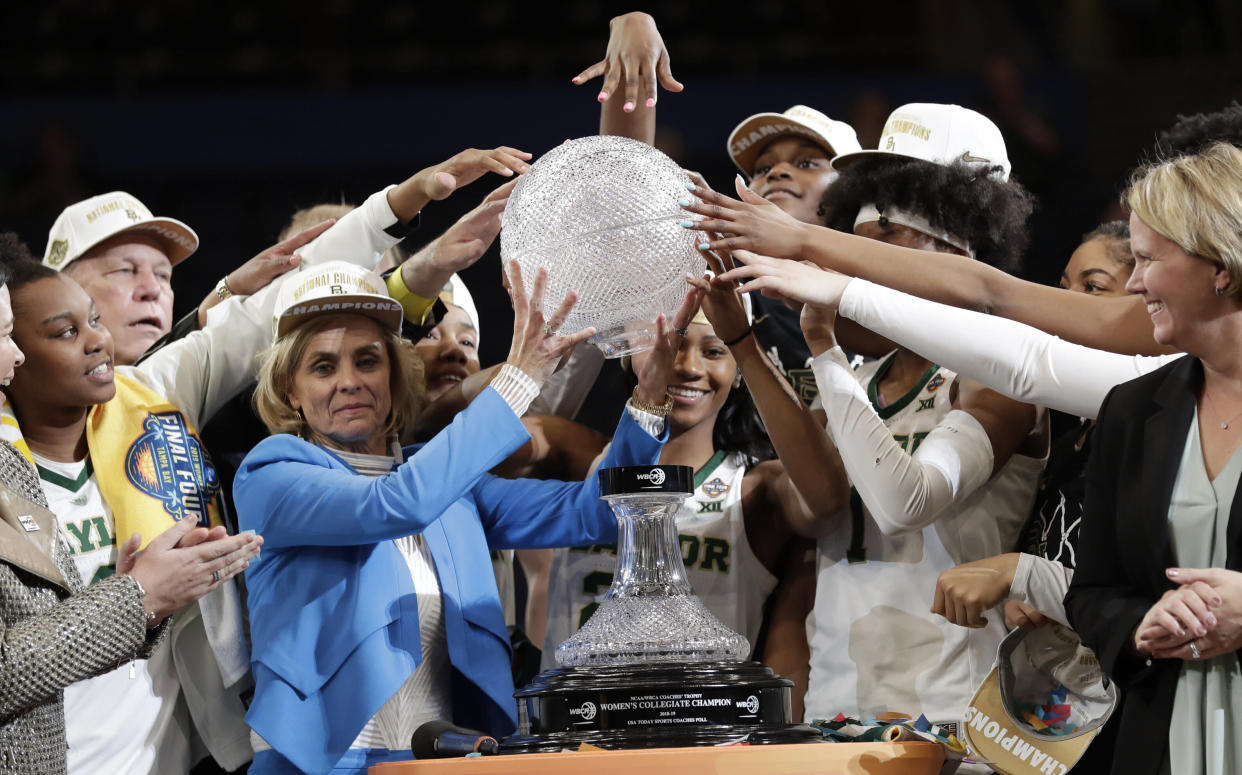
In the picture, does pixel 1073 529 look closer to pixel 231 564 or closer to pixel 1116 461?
pixel 1116 461

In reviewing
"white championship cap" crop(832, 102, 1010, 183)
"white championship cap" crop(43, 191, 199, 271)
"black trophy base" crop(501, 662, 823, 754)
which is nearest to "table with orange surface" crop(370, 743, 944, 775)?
"black trophy base" crop(501, 662, 823, 754)

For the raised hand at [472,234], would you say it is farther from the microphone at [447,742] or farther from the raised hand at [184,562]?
the microphone at [447,742]

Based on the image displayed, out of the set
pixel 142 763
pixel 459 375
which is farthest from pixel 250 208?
pixel 142 763

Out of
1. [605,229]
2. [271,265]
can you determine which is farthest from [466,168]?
[605,229]

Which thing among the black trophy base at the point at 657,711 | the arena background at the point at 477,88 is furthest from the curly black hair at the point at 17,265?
the arena background at the point at 477,88

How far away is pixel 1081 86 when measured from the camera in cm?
673

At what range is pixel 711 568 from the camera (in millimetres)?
2605

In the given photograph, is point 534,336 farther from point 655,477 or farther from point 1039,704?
point 1039,704

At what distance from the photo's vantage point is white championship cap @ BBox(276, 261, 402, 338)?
2553 mm

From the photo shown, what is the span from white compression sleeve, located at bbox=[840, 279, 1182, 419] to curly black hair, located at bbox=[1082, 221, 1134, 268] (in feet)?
1.99

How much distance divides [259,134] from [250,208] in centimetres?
40

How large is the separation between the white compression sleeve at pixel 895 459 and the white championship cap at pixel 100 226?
1.66 meters

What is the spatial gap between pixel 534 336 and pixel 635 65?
66cm

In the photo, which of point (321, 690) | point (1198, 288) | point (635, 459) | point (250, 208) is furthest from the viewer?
point (250, 208)
